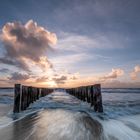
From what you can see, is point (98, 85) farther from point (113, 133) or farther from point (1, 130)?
point (1, 130)

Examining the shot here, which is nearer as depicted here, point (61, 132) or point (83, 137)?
point (83, 137)

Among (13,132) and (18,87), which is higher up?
(18,87)

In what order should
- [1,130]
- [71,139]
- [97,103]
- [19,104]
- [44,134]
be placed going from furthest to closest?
[97,103], [19,104], [1,130], [44,134], [71,139]

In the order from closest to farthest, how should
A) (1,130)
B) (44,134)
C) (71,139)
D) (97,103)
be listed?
(71,139) < (44,134) < (1,130) < (97,103)

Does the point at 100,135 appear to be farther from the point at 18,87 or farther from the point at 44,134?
the point at 18,87

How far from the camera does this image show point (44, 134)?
3.66 m

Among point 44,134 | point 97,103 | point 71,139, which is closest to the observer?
point 71,139

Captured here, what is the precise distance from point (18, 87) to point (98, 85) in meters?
3.77

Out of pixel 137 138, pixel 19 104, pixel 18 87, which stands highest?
pixel 18 87

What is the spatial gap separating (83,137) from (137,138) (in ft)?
4.12

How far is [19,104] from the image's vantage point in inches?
284

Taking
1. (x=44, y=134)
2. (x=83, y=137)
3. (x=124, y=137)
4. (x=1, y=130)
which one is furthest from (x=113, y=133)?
(x=1, y=130)

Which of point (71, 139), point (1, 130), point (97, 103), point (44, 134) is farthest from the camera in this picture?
point (97, 103)

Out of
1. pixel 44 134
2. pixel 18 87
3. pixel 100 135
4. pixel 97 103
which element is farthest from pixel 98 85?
pixel 44 134
